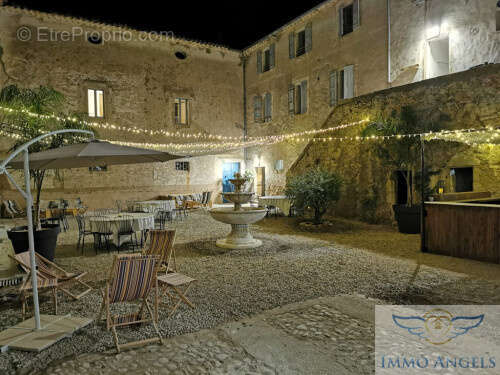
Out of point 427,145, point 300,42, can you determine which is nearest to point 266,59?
point 300,42

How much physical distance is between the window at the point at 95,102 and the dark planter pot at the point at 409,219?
37.4 feet

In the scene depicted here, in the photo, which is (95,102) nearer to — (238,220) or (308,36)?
(308,36)

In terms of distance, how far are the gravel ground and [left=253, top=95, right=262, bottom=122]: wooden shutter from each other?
990cm

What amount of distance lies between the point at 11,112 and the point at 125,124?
800 centimetres

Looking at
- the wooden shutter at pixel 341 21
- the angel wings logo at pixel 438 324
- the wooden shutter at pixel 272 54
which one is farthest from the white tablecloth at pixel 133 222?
the wooden shutter at pixel 272 54

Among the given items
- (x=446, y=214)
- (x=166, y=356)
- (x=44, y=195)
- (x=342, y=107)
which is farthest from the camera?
(x=44, y=195)

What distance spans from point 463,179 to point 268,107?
364 inches

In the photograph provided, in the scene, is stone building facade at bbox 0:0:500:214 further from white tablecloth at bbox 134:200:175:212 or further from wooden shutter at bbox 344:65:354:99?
white tablecloth at bbox 134:200:175:212

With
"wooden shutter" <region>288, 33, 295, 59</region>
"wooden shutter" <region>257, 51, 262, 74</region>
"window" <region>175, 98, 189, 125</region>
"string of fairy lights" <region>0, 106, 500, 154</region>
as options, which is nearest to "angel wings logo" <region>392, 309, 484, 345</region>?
"string of fairy lights" <region>0, 106, 500, 154</region>

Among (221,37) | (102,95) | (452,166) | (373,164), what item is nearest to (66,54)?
(102,95)

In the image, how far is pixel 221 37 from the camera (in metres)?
16.8

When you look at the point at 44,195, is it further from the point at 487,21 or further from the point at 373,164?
the point at 487,21

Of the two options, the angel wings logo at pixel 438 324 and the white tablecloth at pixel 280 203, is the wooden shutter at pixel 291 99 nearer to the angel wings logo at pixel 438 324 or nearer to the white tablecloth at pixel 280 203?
the white tablecloth at pixel 280 203

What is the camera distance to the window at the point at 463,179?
7.89m
